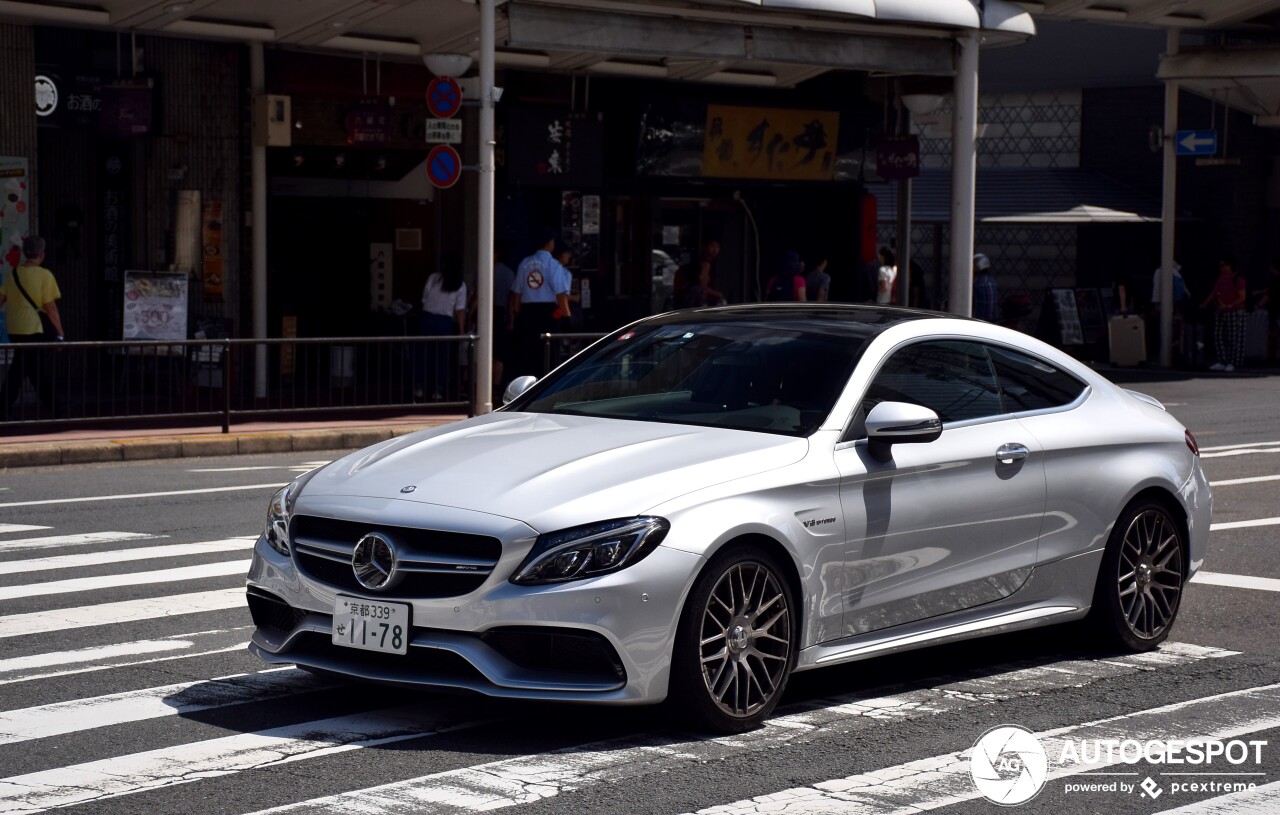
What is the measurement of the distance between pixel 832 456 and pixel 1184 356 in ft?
88.6

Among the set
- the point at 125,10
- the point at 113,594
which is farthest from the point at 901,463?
the point at 125,10

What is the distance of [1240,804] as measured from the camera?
19.4 feet

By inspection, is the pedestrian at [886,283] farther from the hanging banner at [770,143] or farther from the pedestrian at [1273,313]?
the pedestrian at [1273,313]

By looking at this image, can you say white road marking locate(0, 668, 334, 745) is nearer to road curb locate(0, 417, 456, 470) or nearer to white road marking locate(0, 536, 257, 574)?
white road marking locate(0, 536, 257, 574)

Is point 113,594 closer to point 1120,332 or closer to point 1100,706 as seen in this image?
point 1100,706

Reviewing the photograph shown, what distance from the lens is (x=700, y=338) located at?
26.4 feet

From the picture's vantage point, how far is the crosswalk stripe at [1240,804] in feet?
19.1

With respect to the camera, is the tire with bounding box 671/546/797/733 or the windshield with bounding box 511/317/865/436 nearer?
the tire with bounding box 671/546/797/733

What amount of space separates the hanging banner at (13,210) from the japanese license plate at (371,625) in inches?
614

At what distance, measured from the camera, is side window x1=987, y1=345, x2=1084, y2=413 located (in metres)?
8.19

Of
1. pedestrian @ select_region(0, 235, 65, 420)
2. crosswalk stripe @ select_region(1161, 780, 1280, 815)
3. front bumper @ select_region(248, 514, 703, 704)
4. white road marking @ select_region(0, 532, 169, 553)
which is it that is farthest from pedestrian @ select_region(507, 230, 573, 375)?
crosswalk stripe @ select_region(1161, 780, 1280, 815)

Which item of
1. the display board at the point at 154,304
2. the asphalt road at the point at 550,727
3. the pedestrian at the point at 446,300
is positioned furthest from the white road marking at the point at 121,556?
the pedestrian at the point at 446,300

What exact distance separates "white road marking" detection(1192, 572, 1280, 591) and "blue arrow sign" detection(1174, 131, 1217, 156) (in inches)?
860

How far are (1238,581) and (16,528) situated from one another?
7.85 m
